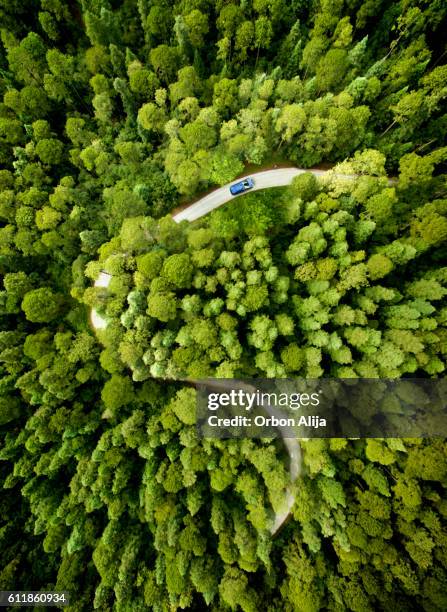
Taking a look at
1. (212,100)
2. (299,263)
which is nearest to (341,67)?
(212,100)

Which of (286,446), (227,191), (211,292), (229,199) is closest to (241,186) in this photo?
(227,191)

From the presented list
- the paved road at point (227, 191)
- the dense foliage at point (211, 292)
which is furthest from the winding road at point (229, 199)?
the dense foliage at point (211, 292)

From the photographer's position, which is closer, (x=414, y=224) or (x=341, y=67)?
(x=414, y=224)

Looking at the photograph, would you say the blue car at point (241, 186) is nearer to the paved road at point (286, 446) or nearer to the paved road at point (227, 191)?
the paved road at point (227, 191)

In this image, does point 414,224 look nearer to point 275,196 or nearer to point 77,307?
point 275,196

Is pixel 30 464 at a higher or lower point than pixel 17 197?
lower
